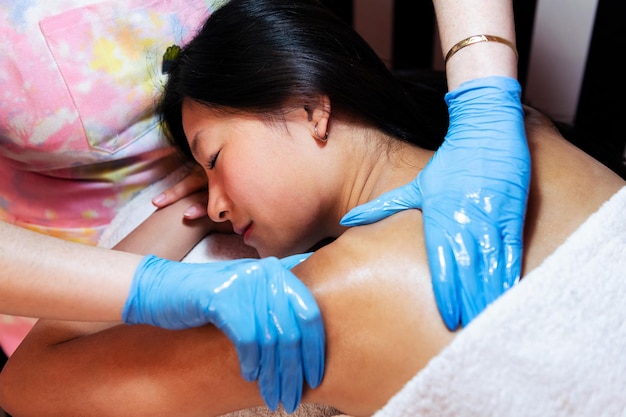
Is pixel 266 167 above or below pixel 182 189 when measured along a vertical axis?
above

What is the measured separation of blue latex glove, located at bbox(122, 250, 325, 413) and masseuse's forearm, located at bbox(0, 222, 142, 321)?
1.1 inches

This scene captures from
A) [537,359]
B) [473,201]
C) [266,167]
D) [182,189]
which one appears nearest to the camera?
[537,359]

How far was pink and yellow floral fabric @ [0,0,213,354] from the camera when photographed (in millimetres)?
1159

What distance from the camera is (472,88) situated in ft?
3.40

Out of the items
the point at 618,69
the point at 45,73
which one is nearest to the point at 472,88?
the point at 45,73

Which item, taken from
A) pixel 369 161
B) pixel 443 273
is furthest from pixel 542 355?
pixel 369 161

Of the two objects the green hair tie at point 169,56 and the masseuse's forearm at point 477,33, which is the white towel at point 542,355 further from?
the green hair tie at point 169,56

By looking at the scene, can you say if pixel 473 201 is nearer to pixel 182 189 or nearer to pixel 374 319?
pixel 374 319

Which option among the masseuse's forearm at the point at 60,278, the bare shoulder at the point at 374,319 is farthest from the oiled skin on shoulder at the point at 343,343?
the masseuse's forearm at the point at 60,278

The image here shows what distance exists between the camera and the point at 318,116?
108 centimetres

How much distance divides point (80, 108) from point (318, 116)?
0.51 metres

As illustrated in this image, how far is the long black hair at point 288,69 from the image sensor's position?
1.08 m

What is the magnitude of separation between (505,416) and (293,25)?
0.75m

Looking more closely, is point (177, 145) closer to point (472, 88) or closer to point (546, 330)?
point (472, 88)
